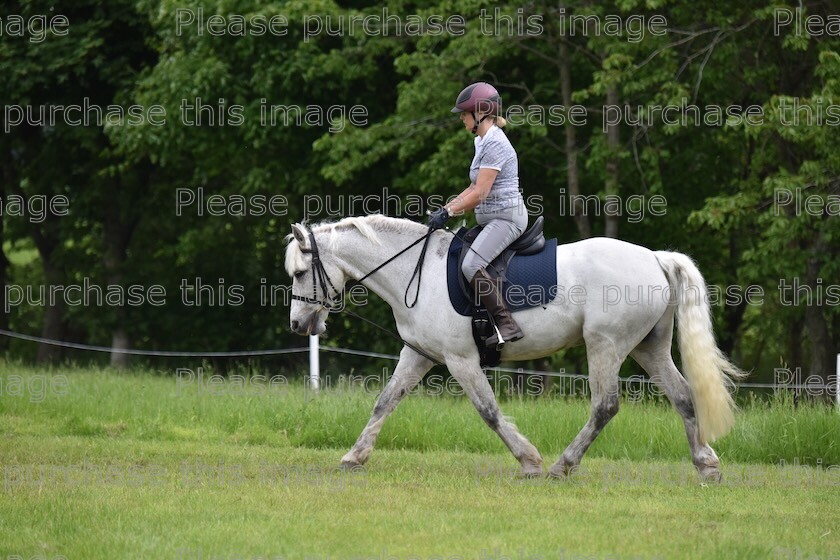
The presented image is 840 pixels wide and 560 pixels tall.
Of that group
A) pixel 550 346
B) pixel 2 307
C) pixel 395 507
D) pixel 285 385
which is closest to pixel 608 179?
pixel 285 385

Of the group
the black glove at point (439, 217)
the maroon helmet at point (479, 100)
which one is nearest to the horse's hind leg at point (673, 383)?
the black glove at point (439, 217)

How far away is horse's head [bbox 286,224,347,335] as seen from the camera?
940 cm

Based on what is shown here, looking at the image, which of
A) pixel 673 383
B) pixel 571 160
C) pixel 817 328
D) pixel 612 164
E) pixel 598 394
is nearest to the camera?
pixel 598 394

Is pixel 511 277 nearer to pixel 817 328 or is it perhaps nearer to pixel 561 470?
pixel 561 470

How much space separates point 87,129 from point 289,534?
64.8 ft

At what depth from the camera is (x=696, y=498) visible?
8.31 m

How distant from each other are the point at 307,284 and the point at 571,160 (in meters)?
10.9

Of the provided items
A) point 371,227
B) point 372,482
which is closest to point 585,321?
point 371,227

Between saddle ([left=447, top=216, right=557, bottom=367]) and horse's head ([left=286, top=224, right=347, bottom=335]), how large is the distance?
1.11 meters

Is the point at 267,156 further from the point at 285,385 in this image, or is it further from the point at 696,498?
the point at 696,498

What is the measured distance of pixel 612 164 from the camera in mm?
18984

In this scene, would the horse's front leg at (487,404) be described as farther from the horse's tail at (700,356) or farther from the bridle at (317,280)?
the horse's tail at (700,356)

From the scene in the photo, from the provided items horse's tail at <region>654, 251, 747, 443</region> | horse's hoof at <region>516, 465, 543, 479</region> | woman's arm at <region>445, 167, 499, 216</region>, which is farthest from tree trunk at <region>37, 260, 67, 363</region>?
horse's tail at <region>654, 251, 747, 443</region>

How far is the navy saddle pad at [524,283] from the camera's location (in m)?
9.07
